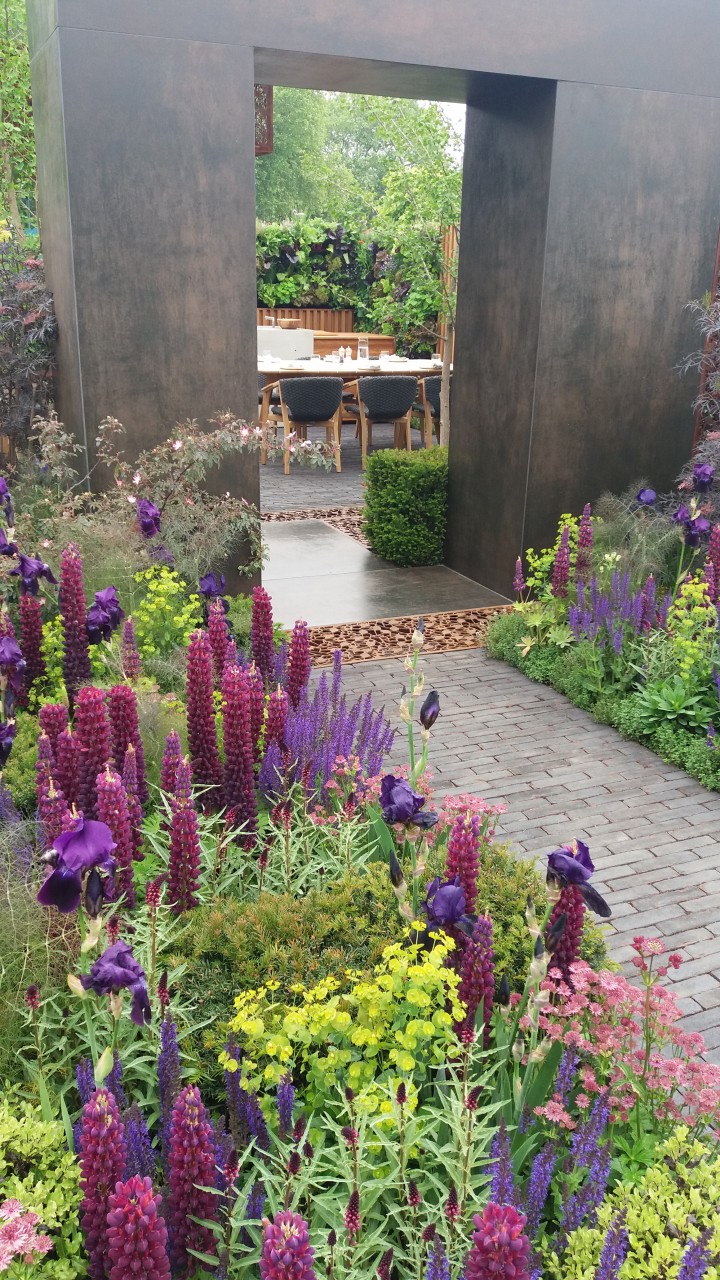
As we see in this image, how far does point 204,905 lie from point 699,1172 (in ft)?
4.28

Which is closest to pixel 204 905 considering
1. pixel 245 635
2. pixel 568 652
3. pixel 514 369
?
pixel 245 635

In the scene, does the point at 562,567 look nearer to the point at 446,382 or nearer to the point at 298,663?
the point at 298,663

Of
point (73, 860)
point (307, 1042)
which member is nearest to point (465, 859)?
point (307, 1042)

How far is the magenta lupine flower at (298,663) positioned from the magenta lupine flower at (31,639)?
3.35 feet

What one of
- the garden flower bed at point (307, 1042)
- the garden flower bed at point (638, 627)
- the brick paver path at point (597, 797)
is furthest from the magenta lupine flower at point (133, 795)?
the garden flower bed at point (638, 627)

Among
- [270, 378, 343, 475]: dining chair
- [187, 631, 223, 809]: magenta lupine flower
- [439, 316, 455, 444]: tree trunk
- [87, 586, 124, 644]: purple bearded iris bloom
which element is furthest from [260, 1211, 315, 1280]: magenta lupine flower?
[270, 378, 343, 475]: dining chair

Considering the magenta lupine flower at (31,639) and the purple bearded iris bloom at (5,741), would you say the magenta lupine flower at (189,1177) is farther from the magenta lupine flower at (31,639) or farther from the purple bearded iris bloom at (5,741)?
the magenta lupine flower at (31,639)

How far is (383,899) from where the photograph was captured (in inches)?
101

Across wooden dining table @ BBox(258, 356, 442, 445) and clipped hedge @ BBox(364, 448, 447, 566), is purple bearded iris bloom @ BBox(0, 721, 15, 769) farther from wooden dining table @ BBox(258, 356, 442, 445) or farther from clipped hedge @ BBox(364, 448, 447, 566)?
wooden dining table @ BBox(258, 356, 442, 445)

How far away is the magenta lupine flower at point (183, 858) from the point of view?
2.27 metres

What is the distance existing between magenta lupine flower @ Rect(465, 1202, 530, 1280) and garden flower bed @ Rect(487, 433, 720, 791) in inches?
137

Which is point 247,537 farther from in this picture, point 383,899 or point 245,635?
point 383,899

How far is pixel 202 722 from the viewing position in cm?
285

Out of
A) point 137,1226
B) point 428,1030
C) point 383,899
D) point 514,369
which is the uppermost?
point 514,369
